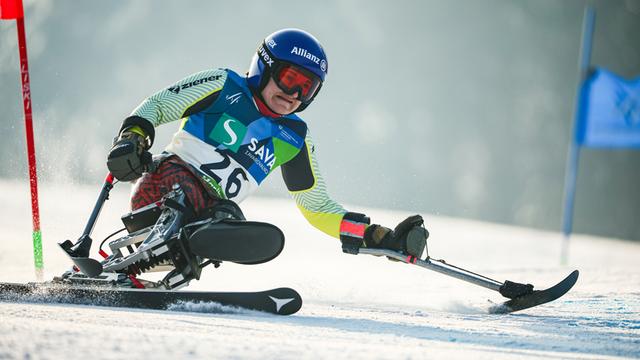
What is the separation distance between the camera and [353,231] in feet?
13.7

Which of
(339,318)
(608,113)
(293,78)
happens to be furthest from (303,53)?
(608,113)

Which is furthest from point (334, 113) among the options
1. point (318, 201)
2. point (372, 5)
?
point (318, 201)

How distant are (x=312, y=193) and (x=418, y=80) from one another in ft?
47.4

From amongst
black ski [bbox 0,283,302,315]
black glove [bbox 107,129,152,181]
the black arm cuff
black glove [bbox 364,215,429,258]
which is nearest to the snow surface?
black ski [bbox 0,283,302,315]

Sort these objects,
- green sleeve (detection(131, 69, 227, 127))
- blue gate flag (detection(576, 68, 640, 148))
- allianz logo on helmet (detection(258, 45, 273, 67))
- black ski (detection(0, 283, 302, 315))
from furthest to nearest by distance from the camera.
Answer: blue gate flag (detection(576, 68, 640, 148)) → allianz logo on helmet (detection(258, 45, 273, 67)) → green sleeve (detection(131, 69, 227, 127)) → black ski (detection(0, 283, 302, 315))

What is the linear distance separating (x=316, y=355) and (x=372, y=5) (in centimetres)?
1719

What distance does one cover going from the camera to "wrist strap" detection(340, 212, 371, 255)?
414cm

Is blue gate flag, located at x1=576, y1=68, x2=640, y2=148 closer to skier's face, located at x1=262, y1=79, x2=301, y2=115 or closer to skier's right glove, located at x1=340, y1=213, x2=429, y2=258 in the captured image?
skier's right glove, located at x1=340, y1=213, x2=429, y2=258

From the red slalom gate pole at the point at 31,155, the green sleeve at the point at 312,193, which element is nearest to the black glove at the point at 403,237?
the green sleeve at the point at 312,193

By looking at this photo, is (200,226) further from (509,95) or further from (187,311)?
(509,95)

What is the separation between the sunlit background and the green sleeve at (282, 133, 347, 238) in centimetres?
938

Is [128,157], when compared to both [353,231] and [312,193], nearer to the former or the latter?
[312,193]

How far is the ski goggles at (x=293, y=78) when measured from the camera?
12.3ft

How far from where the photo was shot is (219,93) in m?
3.77
